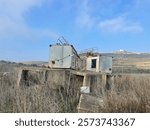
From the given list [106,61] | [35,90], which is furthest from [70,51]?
[106,61]

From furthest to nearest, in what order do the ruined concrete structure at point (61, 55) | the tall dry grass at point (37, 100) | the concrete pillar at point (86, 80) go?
the ruined concrete structure at point (61, 55)
the concrete pillar at point (86, 80)
the tall dry grass at point (37, 100)

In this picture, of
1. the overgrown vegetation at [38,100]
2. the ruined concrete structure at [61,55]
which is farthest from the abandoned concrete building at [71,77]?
the overgrown vegetation at [38,100]

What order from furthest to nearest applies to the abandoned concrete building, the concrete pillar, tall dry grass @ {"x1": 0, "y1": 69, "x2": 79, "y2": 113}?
1. the concrete pillar
2. the abandoned concrete building
3. tall dry grass @ {"x1": 0, "y1": 69, "x2": 79, "y2": 113}

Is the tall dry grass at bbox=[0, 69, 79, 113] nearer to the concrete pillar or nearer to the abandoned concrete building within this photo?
the abandoned concrete building

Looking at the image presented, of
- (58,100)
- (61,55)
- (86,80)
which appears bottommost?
(58,100)

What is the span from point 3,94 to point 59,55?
8.26 m

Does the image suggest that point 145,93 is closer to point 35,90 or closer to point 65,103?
point 65,103

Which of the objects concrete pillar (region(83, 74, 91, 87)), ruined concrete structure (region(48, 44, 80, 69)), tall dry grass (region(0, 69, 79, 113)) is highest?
ruined concrete structure (region(48, 44, 80, 69))

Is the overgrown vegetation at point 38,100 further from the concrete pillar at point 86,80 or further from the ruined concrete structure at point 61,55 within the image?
the ruined concrete structure at point 61,55

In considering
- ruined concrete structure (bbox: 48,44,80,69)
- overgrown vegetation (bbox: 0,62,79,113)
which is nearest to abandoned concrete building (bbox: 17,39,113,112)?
ruined concrete structure (bbox: 48,44,80,69)

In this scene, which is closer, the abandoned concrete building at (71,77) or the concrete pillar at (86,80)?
the abandoned concrete building at (71,77)

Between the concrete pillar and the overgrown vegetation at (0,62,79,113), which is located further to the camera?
the concrete pillar

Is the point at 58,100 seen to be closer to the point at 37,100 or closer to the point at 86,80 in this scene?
the point at 37,100

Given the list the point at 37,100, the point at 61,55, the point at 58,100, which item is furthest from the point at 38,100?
the point at 61,55
